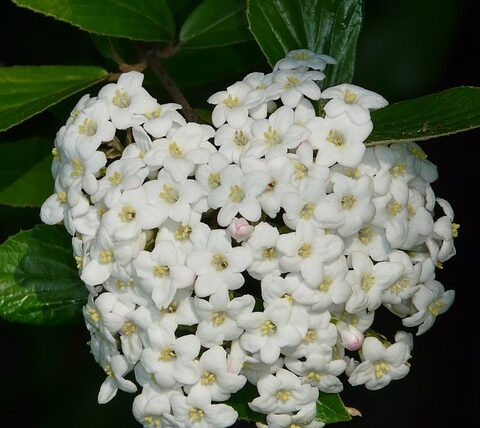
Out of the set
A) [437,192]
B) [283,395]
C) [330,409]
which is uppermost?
[283,395]

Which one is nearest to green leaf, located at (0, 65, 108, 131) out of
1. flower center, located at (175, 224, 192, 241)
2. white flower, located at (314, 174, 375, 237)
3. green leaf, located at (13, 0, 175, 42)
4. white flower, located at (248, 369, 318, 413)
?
green leaf, located at (13, 0, 175, 42)

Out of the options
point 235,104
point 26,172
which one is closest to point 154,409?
point 235,104

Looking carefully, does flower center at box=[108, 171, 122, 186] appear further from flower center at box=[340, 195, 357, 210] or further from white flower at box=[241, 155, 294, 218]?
flower center at box=[340, 195, 357, 210]

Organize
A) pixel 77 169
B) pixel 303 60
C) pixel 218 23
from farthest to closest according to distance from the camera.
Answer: pixel 218 23
pixel 303 60
pixel 77 169

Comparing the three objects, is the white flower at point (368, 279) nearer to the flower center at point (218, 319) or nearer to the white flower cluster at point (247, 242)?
the white flower cluster at point (247, 242)

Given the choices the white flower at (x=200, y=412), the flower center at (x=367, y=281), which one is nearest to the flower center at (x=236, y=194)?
the flower center at (x=367, y=281)

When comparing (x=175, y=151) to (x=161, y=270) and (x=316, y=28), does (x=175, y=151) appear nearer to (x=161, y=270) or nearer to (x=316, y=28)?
(x=161, y=270)

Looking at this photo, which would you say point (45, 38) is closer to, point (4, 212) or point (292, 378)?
point (4, 212)
